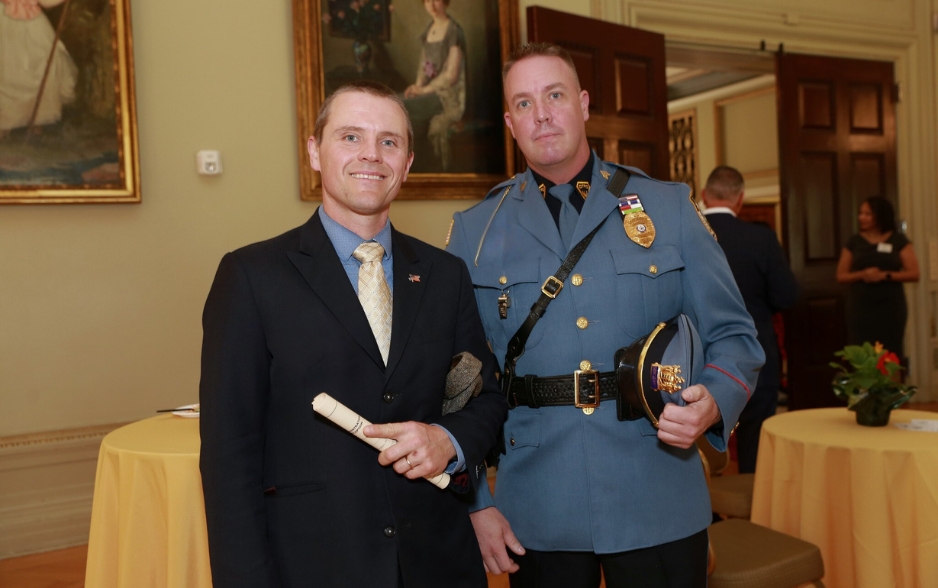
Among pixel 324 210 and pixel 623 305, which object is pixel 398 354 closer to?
pixel 324 210

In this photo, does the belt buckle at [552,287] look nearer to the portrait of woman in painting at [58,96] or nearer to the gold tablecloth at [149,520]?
the gold tablecloth at [149,520]

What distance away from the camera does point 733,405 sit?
188 cm

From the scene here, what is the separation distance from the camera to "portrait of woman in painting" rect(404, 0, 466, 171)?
5.24 m

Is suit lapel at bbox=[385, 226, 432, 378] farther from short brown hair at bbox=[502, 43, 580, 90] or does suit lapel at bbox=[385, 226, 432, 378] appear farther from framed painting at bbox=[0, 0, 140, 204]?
→ framed painting at bbox=[0, 0, 140, 204]

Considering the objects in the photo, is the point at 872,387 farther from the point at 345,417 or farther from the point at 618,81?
the point at 618,81

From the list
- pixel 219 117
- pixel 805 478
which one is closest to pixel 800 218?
pixel 805 478

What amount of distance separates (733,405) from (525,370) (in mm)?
484

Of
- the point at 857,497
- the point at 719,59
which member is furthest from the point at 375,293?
the point at 719,59

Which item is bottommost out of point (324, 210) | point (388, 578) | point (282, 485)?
point (388, 578)

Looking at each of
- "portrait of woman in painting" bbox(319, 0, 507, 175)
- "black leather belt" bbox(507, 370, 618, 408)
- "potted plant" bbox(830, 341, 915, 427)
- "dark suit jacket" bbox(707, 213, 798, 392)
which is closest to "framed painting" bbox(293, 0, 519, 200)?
"portrait of woman in painting" bbox(319, 0, 507, 175)

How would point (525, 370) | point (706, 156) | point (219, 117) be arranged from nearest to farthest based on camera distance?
point (525, 370)
point (219, 117)
point (706, 156)

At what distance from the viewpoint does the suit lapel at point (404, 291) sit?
5.25 feet

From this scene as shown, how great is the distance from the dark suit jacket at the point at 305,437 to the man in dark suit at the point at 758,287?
3478 millimetres

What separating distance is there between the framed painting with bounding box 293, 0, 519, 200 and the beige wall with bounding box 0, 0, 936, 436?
0.51 ft
